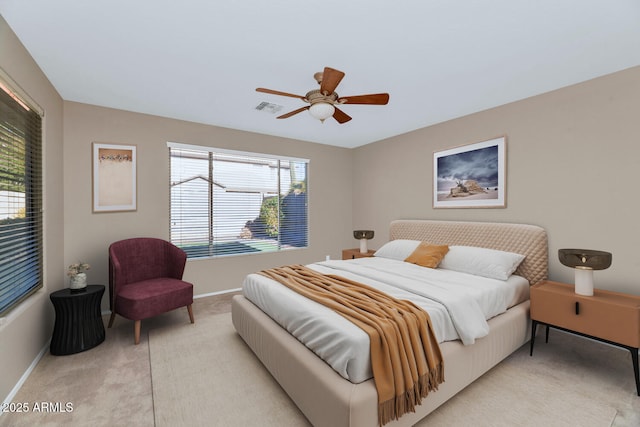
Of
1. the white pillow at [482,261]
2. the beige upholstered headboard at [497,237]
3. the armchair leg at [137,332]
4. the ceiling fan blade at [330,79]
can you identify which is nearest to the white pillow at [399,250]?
the beige upholstered headboard at [497,237]

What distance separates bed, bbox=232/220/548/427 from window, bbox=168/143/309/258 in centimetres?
166

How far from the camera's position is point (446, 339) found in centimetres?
199

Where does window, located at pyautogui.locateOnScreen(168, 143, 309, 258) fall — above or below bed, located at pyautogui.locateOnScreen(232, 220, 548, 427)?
above

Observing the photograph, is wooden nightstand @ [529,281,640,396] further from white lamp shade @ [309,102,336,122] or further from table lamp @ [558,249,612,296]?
white lamp shade @ [309,102,336,122]

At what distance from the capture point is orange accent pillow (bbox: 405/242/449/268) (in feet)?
10.9

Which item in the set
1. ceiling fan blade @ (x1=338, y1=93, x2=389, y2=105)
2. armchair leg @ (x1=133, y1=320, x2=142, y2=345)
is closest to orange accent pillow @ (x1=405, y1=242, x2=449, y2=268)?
ceiling fan blade @ (x1=338, y1=93, x2=389, y2=105)

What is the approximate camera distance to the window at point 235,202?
159 inches

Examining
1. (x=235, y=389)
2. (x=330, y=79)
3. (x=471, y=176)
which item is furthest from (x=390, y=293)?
(x=471, y=176)

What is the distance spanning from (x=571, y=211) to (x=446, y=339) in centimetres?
212

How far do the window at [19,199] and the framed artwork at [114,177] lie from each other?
0.87 meters

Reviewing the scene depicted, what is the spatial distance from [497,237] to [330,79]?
2722 millimetres

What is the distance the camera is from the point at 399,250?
3896 millimetres

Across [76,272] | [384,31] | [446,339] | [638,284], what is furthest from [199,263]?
[638,284]

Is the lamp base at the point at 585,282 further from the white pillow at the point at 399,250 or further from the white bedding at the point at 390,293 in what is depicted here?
the white pillow at the point at 399,250
